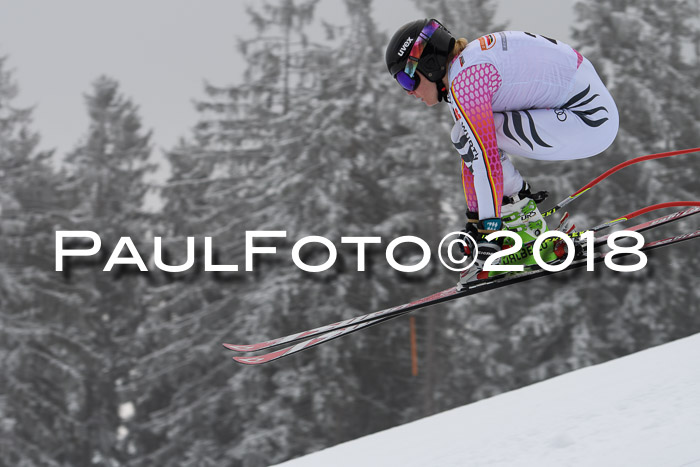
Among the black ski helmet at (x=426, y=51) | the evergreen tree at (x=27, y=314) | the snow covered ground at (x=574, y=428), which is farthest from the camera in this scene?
the evergreen tree at (x=27, y=314)

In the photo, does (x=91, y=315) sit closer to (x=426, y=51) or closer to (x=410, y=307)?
(x=410, y=307)

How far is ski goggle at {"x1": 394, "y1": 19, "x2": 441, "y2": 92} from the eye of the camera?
320 cm

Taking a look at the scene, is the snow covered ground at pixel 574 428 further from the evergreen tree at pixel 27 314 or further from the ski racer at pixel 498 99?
the evergreen tree at pixel 27 314

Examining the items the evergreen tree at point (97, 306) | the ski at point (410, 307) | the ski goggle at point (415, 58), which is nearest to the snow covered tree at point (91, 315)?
the evergreen tree at point (97, 306)

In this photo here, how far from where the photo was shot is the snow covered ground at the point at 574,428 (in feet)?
8.67

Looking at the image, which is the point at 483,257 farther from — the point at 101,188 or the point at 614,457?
the point at 101,188

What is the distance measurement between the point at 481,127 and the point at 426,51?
0.45 meters

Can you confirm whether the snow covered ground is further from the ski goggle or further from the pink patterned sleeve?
the ski goggle

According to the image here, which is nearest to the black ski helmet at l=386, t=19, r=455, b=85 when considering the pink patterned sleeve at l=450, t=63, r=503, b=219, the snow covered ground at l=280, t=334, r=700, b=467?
the pink patterned sleeve at l=450, t=63, r=503, b=219

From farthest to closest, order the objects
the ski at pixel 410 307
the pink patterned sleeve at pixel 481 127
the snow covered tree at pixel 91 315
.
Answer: the snow covered tree at pixel 91 315, the ski at pixel 410 307, the pink patterned sleeve at pixel 481 127

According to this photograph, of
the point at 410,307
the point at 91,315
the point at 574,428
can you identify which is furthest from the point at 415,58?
the point at 91,315

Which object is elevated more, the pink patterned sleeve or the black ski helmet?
the black ski helmet

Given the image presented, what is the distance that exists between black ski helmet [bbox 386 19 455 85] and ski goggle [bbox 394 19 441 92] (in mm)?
14

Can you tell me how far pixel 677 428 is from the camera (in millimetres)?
2703
